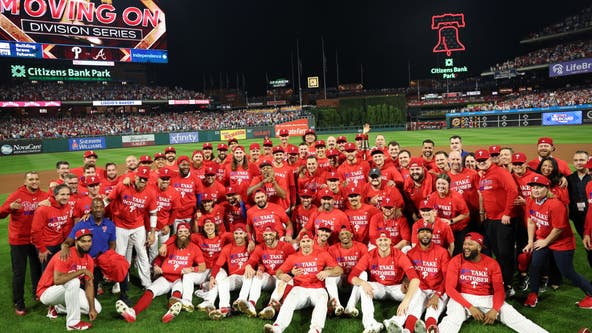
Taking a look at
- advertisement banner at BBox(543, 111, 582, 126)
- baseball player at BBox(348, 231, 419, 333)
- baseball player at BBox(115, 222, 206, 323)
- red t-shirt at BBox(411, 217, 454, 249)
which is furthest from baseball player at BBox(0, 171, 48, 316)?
advertisement banner at BBox(543, 111, 582, 126)

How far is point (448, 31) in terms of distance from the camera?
63.2 meters

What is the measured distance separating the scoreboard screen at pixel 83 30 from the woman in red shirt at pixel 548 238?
48.5m

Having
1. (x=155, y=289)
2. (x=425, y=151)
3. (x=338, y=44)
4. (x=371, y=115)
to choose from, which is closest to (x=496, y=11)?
(x=338, y=44)

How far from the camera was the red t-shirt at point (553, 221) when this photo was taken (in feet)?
18.0

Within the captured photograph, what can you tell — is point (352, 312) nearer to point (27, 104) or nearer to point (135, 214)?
point (135, 214)

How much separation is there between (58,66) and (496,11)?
7401 centimetres

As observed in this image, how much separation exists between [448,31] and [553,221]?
6540cm

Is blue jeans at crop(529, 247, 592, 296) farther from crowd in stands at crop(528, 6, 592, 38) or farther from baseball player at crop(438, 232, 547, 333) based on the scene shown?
crowd in stands at crop(528, 6, 592, 38)

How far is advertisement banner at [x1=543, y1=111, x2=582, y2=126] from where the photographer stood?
122 ft

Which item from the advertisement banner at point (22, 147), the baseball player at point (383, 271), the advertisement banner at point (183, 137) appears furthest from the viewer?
the advertisement banner at point (183, 137)

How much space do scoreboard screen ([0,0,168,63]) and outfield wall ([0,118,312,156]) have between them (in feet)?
40.5

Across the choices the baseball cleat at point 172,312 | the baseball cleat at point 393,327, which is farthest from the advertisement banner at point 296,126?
the baseball cleat at point 393,327

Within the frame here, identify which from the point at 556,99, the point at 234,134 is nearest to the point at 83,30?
the point at 234,134

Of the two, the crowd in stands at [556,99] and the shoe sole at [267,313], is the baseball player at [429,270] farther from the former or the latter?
the crowd in stands at [556,99]
